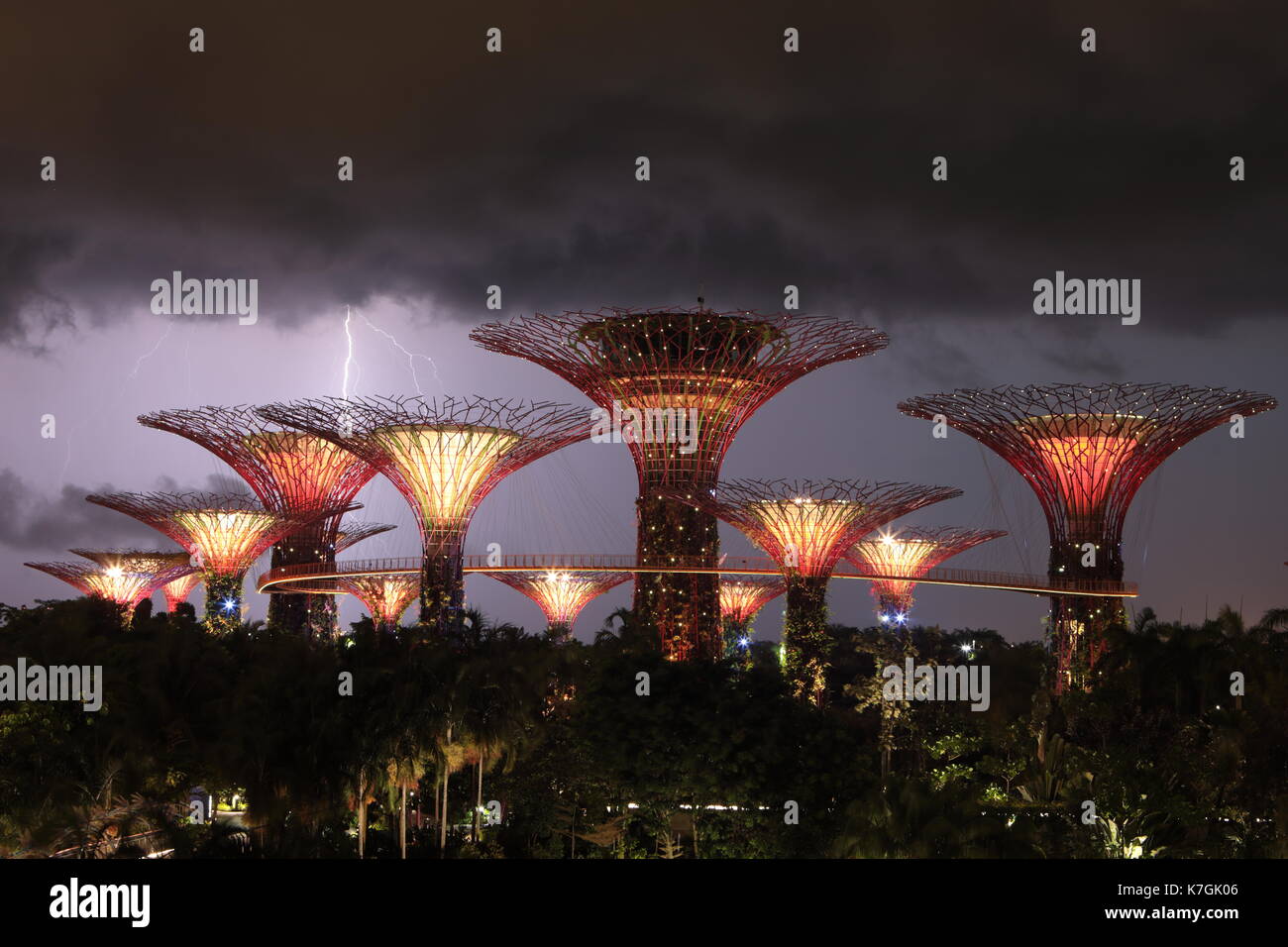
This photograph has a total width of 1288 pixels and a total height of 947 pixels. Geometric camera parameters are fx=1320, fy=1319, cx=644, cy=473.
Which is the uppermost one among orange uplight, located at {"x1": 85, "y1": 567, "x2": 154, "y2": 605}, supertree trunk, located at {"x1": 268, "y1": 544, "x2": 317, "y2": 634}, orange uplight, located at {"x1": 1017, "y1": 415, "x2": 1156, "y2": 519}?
orange uplight, located at {"x1": 1017, "y1": 415, "x2": 1156, "y2": 519}

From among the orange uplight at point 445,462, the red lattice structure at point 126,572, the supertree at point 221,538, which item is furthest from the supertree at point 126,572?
the orange uplight at point 445,462

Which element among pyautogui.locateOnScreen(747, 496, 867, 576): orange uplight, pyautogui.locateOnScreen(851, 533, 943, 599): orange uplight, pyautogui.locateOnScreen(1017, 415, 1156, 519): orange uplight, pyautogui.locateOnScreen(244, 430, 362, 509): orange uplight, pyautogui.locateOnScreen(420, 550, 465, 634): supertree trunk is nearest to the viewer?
pyautogui.locateOnScreen(1017, 415, 1156, 519): orange uplight

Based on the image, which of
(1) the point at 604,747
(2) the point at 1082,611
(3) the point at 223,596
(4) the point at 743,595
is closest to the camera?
(1) the point at 604,747

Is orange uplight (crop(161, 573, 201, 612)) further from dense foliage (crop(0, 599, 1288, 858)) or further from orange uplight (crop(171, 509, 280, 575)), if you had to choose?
dense foliage (crop(0, 599, 1288, 858))

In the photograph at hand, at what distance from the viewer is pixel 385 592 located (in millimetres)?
62969

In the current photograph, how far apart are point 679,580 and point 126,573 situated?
48.0 metres

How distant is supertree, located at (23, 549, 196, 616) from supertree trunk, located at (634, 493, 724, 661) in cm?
4435

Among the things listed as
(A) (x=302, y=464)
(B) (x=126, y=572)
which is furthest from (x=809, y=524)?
(B) (x=126, y=572)

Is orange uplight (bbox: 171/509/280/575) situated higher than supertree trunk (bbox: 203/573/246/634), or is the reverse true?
orange uplight (bbox: 171/509/280/575)

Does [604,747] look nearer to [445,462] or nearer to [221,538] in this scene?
[445,462]

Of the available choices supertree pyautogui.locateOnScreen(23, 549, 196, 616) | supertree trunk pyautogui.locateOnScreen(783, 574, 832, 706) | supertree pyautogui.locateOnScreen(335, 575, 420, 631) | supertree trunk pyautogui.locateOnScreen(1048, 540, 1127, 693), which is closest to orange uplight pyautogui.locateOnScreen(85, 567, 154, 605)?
supertree pyautogui.locateOnScreen(23, 549, 196, 616)

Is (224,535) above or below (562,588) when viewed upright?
above

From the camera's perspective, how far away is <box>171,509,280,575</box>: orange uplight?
5847 centimetres
